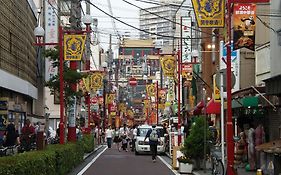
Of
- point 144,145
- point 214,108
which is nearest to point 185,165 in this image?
point 214,108

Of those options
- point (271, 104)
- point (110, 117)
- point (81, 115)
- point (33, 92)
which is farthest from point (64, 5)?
point (271, 104)

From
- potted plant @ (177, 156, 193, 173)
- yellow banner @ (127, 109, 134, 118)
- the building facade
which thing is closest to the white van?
the building facade

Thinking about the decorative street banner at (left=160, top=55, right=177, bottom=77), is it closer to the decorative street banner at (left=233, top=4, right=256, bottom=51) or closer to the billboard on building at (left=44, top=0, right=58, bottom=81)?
the billboard on building at (left=44, top=0, right=58, bottom=81)

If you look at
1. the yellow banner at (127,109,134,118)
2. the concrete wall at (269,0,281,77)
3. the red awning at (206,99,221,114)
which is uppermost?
the concrete wall at (269,0,281,77)

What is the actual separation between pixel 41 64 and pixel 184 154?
3013 cm

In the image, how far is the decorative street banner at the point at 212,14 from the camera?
1883cm

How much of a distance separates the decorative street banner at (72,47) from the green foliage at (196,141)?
7231 millimetres

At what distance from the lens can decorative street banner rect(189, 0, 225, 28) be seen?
61.8ft

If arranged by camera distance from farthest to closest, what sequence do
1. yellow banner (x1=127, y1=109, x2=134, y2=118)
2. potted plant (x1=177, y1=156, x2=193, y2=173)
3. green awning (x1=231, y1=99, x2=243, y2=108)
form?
yellow banner (x1=127, y1=109, x2=134, y2=118)
green awning (x1=231, y1=99, x2=243, y2=108)
potted plant (x1=177, y1=156, x2=193, y2=173)

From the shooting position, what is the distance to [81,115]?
6681 centimetres

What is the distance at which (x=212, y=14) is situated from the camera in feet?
62.2

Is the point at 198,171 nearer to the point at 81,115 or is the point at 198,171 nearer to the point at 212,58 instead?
the point at 212,58

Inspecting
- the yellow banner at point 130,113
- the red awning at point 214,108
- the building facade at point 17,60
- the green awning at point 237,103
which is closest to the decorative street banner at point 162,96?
the building facade at point 17,60

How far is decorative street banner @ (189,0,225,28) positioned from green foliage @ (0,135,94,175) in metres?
6.26
